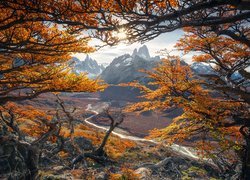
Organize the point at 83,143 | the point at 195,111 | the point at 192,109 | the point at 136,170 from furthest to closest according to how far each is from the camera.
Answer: the point at 83,143
the point at 136,170
the point at 192,109
the point at 195,111

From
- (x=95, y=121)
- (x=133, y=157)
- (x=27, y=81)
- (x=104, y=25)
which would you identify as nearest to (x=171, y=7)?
(x=104, y=25)

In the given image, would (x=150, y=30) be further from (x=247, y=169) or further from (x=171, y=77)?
(x=247, y=169)

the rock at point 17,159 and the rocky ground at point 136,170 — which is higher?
the rock at point 17,159

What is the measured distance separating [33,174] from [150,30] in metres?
8.15

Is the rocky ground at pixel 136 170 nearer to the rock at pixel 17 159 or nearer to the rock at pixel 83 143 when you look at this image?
the rock at pixel 17 159

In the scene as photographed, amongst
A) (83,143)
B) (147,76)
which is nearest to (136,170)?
(147,76)

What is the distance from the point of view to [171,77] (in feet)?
35.7

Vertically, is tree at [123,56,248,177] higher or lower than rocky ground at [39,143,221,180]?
higher

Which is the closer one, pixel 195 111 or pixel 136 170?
pixel 195 111

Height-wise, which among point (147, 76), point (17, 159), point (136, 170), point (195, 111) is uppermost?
point (147, 76)

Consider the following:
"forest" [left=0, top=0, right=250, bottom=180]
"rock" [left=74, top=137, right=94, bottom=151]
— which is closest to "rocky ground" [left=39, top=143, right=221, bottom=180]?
"forest" [left=0, top=0, right=250, bottom=180]

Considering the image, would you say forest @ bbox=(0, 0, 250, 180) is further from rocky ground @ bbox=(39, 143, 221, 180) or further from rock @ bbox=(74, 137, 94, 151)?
rock @ bbox=(74, 137, 94, 151)

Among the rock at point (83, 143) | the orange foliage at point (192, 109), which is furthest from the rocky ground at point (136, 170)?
the rock at point (83, 143)

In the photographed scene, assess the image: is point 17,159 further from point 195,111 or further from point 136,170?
point 195,111
